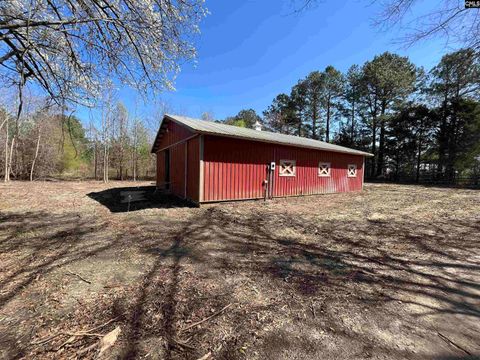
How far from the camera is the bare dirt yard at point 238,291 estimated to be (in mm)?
1844

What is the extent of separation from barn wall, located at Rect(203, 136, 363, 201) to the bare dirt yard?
294 cm

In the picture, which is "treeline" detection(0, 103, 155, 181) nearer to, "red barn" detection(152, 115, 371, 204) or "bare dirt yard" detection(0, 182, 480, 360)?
"red barn" detection(152, 115, 371, 204)

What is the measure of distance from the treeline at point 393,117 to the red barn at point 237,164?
540 inches

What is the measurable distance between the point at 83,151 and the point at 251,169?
20.2 m

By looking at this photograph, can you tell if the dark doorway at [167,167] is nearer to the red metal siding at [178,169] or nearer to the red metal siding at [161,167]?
the red metal siding at [161,167]

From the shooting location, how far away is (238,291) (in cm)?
265

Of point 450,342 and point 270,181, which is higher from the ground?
point 270,181

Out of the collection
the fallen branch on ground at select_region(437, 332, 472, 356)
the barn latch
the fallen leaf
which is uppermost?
the barn latch

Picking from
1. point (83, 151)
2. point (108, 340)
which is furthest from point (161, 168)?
point (83, 151)

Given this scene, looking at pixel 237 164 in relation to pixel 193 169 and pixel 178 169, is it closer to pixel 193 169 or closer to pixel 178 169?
pixel 193 169

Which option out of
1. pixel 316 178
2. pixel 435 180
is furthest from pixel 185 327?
pixel 435 180

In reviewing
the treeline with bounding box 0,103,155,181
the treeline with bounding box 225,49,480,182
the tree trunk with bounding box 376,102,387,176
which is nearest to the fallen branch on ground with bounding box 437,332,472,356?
the treeline with bounding box 0,103,155,181

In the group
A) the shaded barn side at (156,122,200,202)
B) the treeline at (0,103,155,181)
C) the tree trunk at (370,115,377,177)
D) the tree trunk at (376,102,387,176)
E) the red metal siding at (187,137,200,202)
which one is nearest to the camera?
the red metal siding at (187,137,200,202)

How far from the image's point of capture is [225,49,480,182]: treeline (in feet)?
65.0
